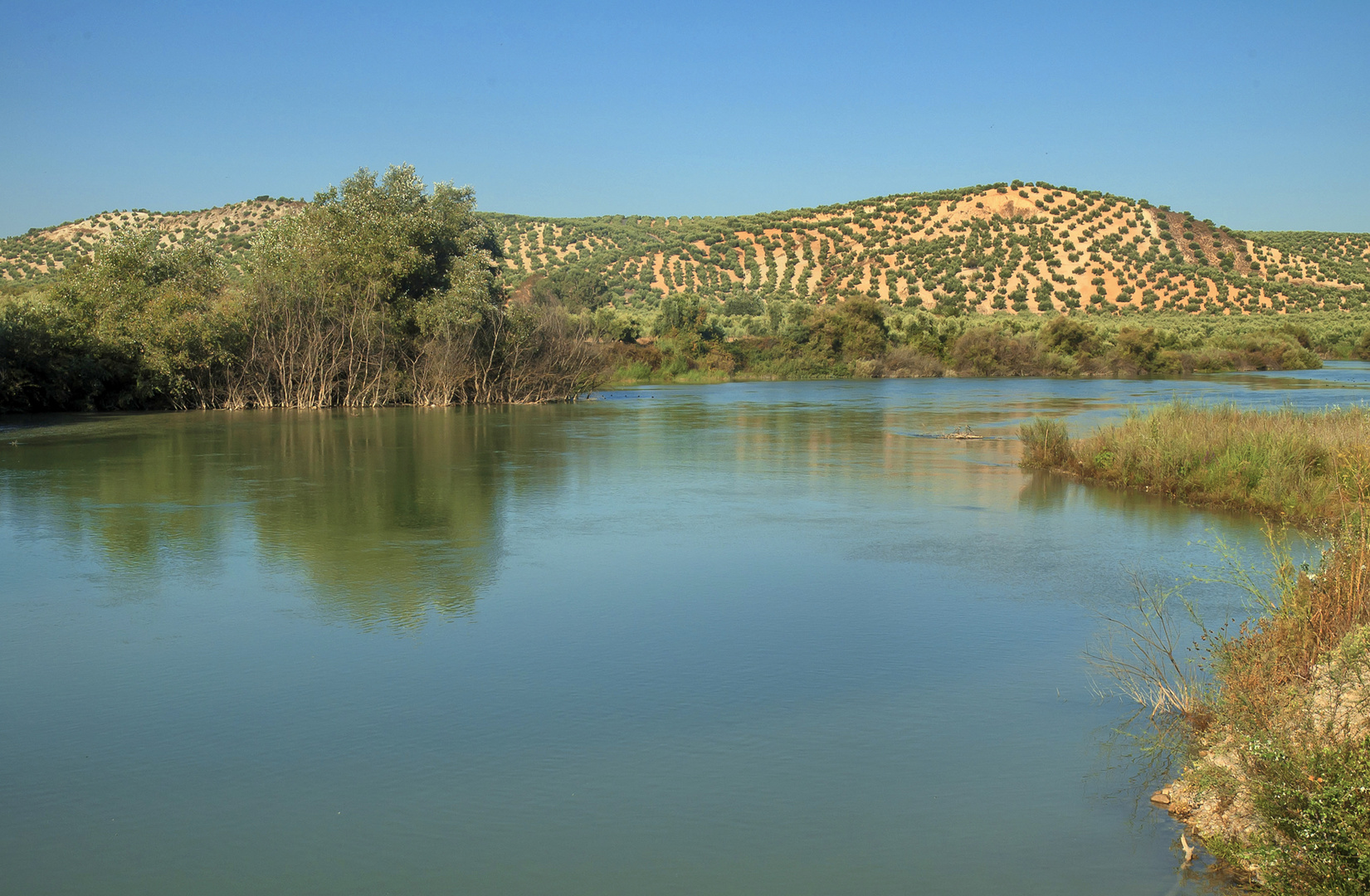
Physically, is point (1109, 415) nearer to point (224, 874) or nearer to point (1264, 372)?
point (224, 874)

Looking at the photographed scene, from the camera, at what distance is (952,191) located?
8544 cm

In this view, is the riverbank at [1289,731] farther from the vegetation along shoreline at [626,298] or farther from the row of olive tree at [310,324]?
the vegetation along shoreline at [626,298]

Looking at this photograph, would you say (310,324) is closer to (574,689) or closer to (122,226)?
(574,689)

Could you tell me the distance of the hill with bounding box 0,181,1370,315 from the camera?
68.8 meters

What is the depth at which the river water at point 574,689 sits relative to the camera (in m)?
4.06

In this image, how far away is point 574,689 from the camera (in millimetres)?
5824

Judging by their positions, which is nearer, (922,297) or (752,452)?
(752,452)

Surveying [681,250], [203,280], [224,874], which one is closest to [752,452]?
[224,874]

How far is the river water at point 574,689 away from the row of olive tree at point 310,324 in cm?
1532

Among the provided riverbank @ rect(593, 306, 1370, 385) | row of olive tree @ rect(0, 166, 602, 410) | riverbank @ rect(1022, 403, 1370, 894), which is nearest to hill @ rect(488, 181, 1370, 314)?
riverbank @ rect(593, 306, 1370, 385)

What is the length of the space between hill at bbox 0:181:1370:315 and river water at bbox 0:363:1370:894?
5422 cm

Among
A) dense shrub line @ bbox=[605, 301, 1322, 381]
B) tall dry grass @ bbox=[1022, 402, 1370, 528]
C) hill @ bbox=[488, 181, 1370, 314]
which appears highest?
hill @ bbox=[488, 181, 1370, 314]

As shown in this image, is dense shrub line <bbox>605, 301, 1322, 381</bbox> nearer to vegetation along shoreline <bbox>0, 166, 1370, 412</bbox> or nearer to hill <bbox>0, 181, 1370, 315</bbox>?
vegetation along shoreline <bbox>0, 166, 1370, 412</bbox>

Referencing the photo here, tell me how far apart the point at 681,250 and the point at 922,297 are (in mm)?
18068
